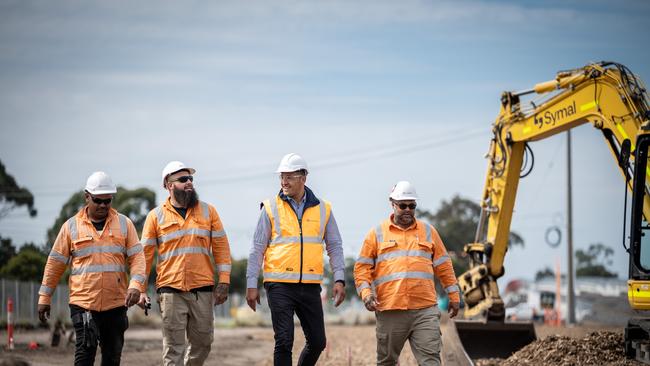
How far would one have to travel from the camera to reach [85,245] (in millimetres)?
11219

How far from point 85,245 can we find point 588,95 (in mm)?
9213

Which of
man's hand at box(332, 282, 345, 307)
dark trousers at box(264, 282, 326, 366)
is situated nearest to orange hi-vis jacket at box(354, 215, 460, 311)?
man's hand at box(332, 282, 345, 307)

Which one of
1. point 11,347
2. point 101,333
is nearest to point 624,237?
point 101,333

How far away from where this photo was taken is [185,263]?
11.6m

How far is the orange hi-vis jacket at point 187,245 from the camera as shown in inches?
455

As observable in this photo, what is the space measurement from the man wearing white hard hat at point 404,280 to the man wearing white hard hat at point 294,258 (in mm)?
446

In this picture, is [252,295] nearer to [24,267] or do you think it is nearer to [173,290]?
[173,290]

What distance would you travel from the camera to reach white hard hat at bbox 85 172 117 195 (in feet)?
37.0

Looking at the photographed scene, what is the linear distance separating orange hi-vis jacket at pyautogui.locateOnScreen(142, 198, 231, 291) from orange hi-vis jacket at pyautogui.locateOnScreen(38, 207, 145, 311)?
0.34 metres

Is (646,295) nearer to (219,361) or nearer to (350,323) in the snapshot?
(219,361)

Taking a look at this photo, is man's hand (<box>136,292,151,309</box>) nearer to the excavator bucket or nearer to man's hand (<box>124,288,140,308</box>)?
man's hand (<box>124,288,140,308</box>)

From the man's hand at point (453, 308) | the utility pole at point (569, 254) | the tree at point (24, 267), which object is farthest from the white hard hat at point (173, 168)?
the utility pole at point (569, 254)

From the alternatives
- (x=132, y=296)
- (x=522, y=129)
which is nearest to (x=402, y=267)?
(x=132, y=296)

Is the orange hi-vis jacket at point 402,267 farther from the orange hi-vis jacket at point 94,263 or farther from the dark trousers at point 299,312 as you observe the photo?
the orange hi-vis jacket at point 94,263
